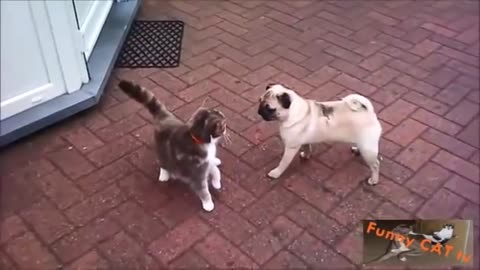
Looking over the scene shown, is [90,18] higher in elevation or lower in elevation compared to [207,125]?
lower

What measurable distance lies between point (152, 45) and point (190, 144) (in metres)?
1.48

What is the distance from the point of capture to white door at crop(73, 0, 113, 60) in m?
2.81

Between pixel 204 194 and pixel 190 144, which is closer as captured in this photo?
pixel 190 144

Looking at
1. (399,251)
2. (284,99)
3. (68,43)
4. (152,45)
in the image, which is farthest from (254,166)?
(152,45)

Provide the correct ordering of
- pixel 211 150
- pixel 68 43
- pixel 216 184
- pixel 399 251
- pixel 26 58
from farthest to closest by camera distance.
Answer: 1. pixel 68 43
2. pixel 26 58
3. pixel 216 184
4. pixel 211 150
5. pixel 399 251

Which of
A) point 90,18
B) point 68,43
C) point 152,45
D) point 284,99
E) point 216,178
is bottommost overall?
point 152,45

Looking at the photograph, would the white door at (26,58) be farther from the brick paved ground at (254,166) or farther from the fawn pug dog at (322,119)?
the fawn pug dog at (322,119)

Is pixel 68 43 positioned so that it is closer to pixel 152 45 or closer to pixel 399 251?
pixel 152 45

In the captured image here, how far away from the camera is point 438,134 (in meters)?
2.55


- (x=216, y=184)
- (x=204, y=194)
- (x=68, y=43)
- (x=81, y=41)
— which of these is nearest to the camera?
(x=204, y=194)

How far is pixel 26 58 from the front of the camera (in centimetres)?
238

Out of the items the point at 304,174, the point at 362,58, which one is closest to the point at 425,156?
the point at 304,174

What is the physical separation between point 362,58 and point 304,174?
1.14 meters

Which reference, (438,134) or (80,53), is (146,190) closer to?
(80,53)
